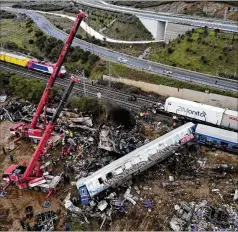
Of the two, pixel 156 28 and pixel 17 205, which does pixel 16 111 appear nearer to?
pixel 17 205

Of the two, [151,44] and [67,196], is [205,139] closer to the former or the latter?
[67,196]

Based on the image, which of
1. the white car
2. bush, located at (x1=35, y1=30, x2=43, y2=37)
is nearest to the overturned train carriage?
the white car

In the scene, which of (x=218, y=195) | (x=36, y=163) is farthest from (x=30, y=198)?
(x=218, y=195)

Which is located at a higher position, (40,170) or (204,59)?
(204,59)

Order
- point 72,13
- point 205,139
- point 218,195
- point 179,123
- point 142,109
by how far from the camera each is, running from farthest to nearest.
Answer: point 72,13, point 142,109, point 179,123, point 205,139, point 218,195

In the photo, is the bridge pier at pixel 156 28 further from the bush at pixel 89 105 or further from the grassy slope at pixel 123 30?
the bush at pixel 89 105

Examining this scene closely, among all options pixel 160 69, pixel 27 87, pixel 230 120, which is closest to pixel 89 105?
pixel 27 87
